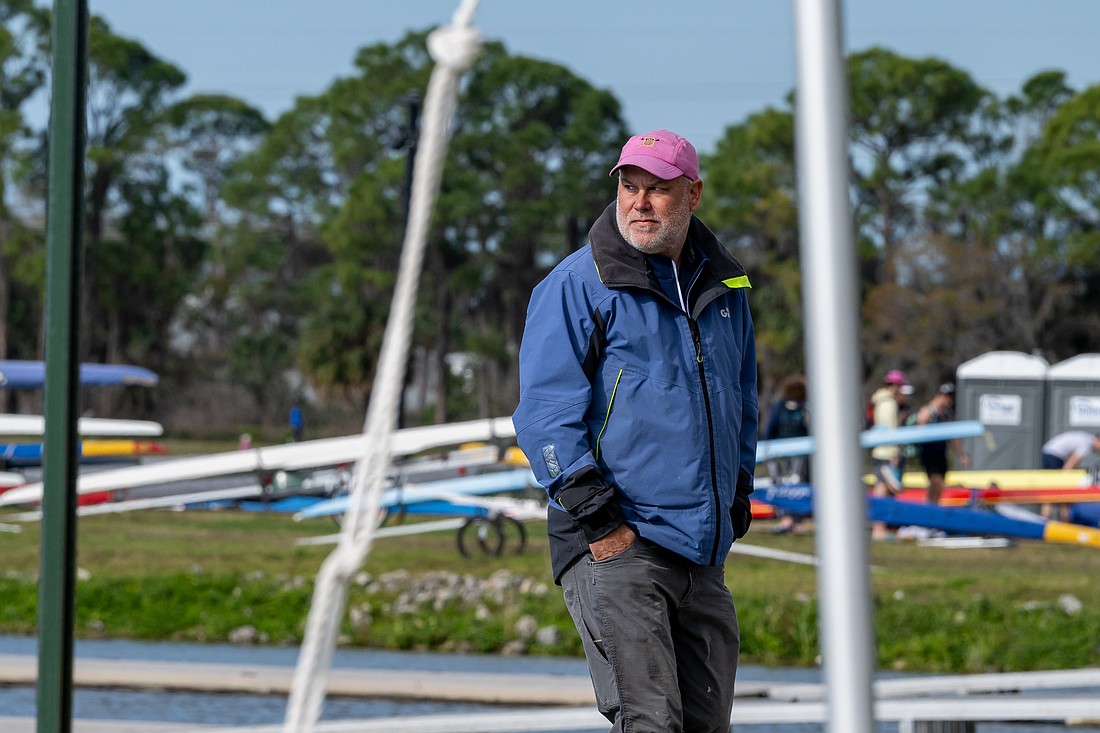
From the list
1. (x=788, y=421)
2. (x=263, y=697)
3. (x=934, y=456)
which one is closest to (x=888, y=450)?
(x=934, y=456)

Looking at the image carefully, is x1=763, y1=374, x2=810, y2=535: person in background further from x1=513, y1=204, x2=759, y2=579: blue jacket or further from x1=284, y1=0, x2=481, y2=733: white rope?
x1=284, y1=0, x2=481, y2=733: white rope

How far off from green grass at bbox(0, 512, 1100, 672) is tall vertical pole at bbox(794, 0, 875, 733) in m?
7.71

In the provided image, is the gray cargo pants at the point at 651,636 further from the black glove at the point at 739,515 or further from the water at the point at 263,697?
the water at the point at 263,697

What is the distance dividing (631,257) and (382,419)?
1.71 meters

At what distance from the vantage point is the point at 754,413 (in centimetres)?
384

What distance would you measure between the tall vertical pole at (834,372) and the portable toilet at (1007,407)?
23902 millimetres

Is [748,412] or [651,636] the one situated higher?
[748,412]

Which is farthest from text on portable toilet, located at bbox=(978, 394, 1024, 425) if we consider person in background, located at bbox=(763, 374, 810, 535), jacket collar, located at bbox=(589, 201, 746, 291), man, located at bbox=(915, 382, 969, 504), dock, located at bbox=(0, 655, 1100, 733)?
jacket collar, located at bbox=(589, 201, 746, 291)

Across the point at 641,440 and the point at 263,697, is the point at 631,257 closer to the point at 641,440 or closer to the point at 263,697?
the point at 641,440

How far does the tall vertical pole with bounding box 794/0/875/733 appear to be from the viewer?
157cm

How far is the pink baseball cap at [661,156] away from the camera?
3492 millimetres

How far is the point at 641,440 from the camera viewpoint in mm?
3434

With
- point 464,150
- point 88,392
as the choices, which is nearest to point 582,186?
point 464,150

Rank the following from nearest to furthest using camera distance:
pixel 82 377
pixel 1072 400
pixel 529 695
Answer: pixel 529 695 < pixel 1072 400 < pixel 82 377
